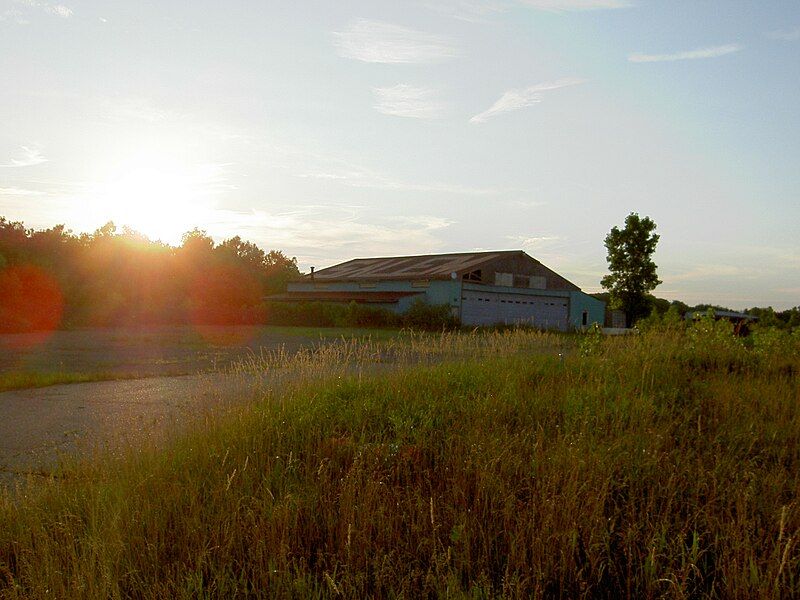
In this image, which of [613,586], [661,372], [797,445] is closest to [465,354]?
[661,372]

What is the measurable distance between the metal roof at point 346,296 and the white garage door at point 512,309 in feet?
11.5

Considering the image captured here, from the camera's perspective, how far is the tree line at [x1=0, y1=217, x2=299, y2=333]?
3225 cm

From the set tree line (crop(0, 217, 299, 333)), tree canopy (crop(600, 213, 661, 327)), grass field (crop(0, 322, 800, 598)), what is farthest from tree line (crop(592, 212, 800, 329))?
grass field (crop(0, 322, 800, 598))

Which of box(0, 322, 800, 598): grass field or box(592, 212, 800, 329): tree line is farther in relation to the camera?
box(592, 212, 800, 329): tree line

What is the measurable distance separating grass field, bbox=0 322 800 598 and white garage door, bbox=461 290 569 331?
30.4m

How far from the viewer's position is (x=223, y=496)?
493 centimetres

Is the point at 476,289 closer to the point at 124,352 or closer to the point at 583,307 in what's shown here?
the point at 583,307

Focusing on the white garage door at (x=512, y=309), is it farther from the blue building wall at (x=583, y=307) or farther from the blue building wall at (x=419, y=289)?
the blue building wall at (x=419, y=289)

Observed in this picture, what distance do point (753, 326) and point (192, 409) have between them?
11607 millimetres

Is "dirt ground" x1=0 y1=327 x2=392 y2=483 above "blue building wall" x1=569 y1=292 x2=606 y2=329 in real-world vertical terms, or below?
below

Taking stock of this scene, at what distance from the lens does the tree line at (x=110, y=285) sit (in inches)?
1270

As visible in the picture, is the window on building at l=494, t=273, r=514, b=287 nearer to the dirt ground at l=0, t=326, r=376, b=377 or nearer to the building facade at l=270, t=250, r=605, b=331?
the building facade at l=270, t=250, r=605, b=331

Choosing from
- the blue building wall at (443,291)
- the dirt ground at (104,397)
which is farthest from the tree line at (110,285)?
the dirt ground at (104,397)

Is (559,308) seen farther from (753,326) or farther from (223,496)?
(223,496)
